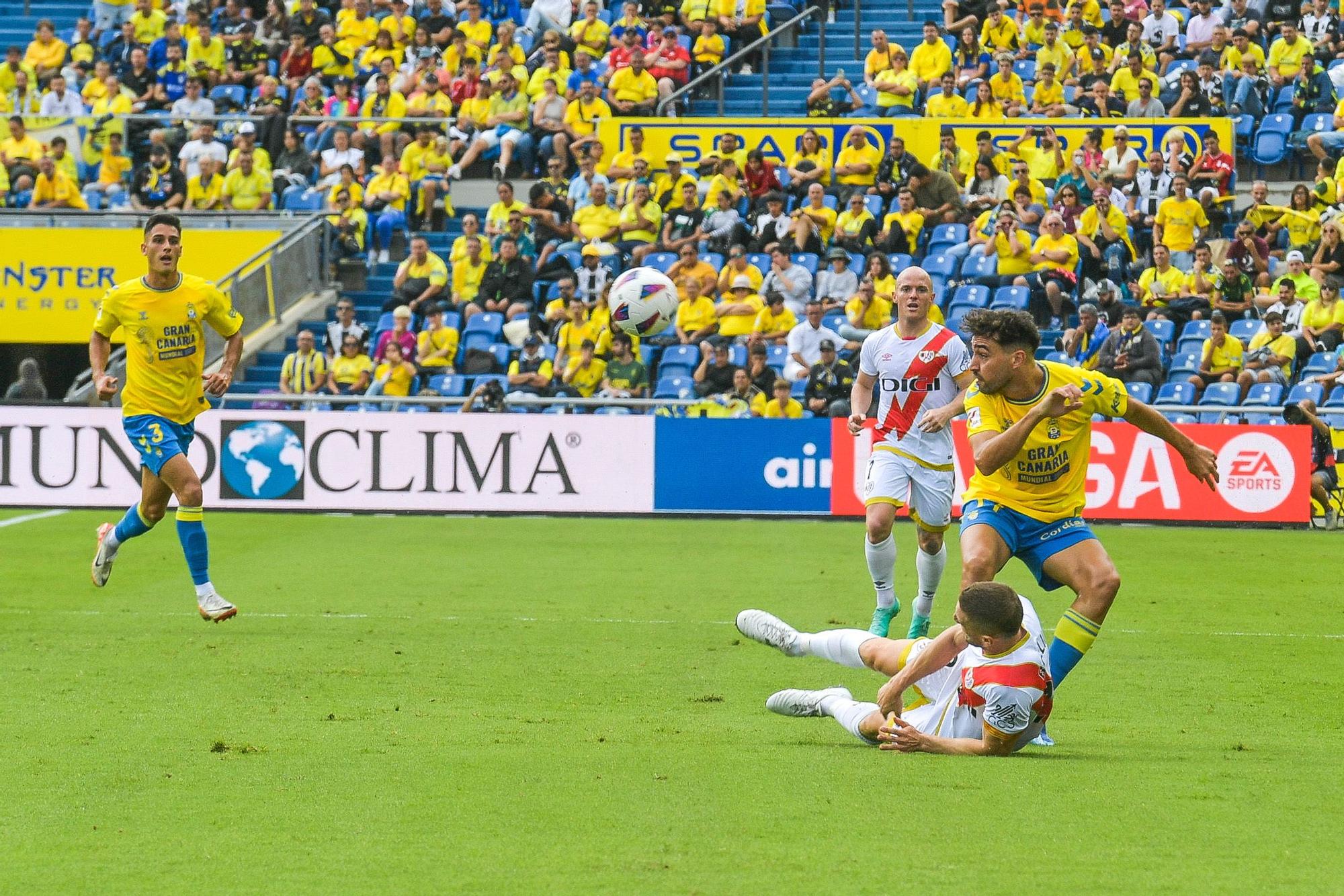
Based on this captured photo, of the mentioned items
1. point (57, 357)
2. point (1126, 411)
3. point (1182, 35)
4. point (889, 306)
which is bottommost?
point (57, 357)

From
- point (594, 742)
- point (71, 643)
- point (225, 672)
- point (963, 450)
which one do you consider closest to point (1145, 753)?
point (594, 742)

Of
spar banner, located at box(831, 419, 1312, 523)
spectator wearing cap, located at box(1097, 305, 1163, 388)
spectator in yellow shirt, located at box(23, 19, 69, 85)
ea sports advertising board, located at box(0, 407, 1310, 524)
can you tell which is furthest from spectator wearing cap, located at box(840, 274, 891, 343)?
spectator in yellow shirt, located at box(23, 19, 69, 85)

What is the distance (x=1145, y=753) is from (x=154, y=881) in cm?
399

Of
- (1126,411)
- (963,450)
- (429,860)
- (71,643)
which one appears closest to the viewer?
(429,860)

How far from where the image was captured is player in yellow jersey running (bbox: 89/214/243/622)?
35.1 ft

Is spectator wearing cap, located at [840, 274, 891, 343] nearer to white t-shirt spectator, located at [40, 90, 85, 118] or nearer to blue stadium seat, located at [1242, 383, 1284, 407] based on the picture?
blue stadium seat, located at [1242, 383, 1284, 407]

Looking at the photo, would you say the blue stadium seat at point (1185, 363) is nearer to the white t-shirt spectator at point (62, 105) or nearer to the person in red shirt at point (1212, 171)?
the person in red shirt at point (1212, 171)

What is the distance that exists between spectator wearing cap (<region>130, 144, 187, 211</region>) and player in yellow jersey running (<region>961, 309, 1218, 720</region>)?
2113cm

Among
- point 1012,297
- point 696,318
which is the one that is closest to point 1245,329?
point 1012,297

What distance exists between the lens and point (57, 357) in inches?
1090

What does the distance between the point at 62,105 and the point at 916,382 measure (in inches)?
859

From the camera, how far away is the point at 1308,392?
20438mm

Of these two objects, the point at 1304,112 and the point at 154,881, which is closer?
the point at 154,881

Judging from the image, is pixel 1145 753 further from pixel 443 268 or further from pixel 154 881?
pixel 443 268
